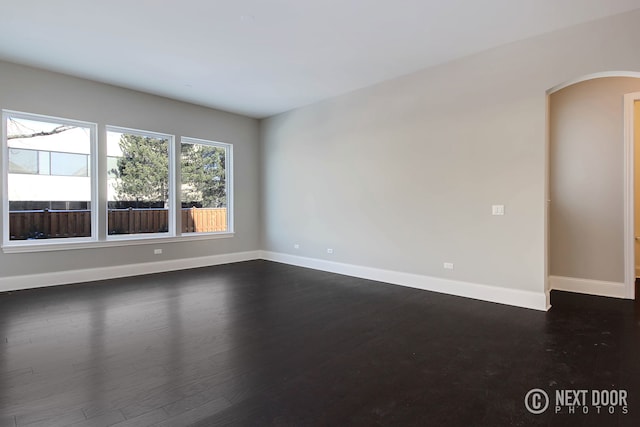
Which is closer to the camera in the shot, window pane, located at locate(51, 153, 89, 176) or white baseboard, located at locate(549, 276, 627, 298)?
white baseboard, located at locate(549, 276, 627, 298)

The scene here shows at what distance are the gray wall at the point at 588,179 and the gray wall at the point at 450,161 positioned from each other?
1.12m

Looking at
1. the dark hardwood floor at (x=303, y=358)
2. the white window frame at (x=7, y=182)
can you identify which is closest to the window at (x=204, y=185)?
the white window frame at (x=7, y=182)

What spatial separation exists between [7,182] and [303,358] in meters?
4.96

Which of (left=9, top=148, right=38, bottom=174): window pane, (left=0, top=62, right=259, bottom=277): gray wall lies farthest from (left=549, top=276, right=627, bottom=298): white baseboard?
(left=9, top=148, right=38, bottom=174): window pane

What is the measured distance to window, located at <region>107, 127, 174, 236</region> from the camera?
218 inches

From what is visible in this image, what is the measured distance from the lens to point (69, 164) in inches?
202

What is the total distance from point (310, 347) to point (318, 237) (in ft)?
11.5

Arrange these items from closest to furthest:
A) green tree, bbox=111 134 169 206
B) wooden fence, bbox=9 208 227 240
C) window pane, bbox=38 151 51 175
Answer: wooden fence, bbox=9 208 227 240 < window pane, bbox=38 151 51 175 < green tree, bbox=111 134 169 206

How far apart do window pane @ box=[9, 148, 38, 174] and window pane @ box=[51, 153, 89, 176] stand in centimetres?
21

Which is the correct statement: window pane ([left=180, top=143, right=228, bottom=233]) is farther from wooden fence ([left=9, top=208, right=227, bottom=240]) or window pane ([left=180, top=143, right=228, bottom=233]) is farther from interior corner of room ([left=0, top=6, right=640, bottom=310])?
interior corner of room ([left=0, top=6, right=640, bottom=310])

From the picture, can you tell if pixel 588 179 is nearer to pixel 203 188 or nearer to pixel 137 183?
pixel 203 188

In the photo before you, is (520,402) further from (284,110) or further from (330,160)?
(284,110)

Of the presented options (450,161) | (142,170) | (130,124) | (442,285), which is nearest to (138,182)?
(142,170)

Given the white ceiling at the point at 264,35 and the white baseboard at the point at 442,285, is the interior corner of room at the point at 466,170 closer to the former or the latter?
the white baseboard at the point at 442,285
